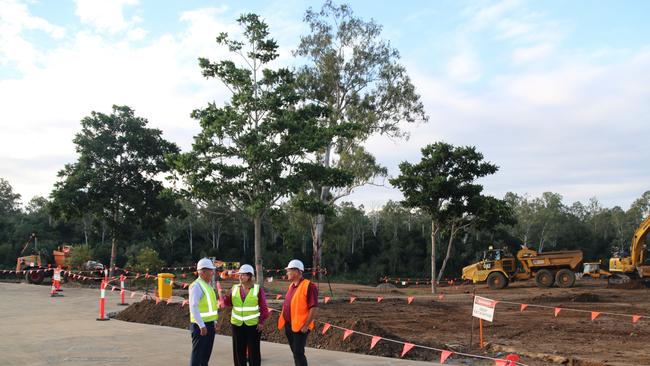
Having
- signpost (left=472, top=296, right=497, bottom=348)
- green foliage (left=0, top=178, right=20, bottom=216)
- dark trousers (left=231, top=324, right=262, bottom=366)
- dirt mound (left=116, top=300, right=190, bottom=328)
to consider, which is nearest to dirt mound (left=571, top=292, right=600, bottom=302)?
signpost (left=472, top=296, right=497, bottom=348)

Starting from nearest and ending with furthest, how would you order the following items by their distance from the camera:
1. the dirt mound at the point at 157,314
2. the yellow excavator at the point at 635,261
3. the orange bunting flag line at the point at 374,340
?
the orange bunting flag line at the point at 374,340 < the dirt mound at the point at 157,314 < the yellow excavator at the point at 635,261

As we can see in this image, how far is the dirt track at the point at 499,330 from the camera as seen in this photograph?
31.6 ft

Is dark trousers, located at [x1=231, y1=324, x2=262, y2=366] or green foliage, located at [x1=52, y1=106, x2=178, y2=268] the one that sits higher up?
green foliage, located at [x1=52, y1=106, x2=178, y2=268]

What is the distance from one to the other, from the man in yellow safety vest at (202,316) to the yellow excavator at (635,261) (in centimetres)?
3064

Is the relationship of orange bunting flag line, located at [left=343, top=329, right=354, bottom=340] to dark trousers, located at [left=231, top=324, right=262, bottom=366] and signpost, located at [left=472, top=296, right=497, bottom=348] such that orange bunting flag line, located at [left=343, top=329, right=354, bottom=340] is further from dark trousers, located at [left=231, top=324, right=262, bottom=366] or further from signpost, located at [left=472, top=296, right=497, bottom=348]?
dark trousers, located at [left=231, top=324, right=262, bottom=366]

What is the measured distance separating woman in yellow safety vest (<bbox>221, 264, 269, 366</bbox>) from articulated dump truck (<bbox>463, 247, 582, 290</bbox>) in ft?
85.9

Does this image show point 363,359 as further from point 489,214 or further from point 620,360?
point 489,214

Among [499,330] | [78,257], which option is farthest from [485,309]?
[78,257]

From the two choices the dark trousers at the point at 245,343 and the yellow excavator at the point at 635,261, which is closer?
the dark trousers at the point at 245,343

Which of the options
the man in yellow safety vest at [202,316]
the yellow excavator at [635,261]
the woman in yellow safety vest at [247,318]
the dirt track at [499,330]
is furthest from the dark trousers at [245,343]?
the yellow excavator at [635,261]

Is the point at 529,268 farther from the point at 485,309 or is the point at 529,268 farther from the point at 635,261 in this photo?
the point at 485,309

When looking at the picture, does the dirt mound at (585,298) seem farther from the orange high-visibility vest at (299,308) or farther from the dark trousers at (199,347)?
the dark trousers at (199,347)

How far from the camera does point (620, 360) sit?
31.0 feet

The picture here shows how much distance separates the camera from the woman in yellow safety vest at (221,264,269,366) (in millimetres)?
6551
